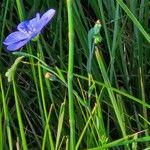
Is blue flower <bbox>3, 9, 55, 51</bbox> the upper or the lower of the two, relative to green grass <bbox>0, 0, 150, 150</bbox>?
upper

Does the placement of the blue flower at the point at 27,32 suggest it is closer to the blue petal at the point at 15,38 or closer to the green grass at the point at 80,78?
the blue petal at the point at 15,38

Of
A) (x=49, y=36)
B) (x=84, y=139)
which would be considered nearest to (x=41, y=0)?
(x=49, y=36)

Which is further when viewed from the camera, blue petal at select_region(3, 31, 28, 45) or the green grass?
the green grass

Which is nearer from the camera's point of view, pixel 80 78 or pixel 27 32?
pixel 27 32

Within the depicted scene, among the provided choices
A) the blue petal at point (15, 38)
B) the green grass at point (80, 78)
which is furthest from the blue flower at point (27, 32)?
the green grass at point (80, 78)

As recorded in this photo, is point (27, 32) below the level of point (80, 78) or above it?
above

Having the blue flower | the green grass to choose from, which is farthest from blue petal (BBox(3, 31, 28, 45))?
the green grass

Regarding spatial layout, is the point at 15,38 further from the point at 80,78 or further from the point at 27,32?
the point at 80,78

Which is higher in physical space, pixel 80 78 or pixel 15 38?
pixel 15 38

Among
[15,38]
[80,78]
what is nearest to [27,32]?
[15,38]

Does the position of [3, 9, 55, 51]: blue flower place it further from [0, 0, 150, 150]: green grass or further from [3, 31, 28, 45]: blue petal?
[0, 0, 150, 150]: green grass
